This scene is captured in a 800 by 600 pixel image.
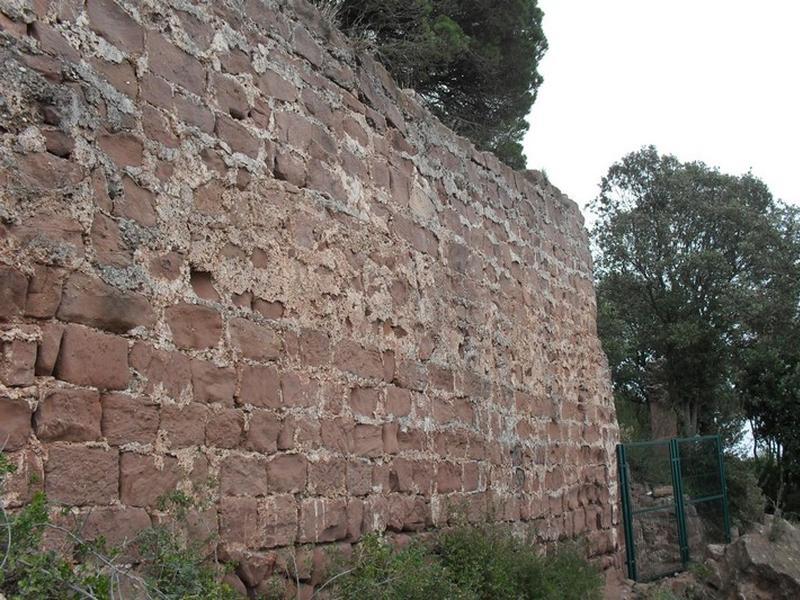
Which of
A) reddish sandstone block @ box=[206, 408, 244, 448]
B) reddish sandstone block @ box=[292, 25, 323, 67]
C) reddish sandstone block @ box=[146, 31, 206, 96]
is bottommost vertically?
reddish sandstone block @ box=[206, 408, 244, 448]

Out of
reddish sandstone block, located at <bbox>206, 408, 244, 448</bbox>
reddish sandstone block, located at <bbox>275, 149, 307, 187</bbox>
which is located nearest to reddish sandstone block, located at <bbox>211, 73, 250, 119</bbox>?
reddish sandstone block, located at <bbox>275, 149, 307, 187</bbox>

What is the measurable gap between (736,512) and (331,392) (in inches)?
390

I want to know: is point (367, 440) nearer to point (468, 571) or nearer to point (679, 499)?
point (468, 571)

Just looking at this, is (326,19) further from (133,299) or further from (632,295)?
(632,295)

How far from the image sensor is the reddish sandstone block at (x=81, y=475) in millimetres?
2881

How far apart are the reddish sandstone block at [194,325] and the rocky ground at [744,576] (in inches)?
168

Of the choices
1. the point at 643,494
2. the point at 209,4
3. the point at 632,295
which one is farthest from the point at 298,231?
the point at 632,295

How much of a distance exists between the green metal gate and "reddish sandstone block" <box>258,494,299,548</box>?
4819 millimetres

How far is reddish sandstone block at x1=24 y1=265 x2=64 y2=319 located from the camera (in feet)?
9.50

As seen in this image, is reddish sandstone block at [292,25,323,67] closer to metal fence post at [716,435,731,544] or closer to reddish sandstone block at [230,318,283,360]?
reddish sandstone block at [230,318,283,360]

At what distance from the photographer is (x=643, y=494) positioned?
9.83 metres

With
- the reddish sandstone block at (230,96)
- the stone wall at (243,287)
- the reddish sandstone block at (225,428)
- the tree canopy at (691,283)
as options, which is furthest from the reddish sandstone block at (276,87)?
the tree canopy at (691,283)

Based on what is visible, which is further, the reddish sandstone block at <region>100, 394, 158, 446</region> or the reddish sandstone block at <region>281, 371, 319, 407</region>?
the reddish sandstone block at <region>281, 371, 319, 407</region>

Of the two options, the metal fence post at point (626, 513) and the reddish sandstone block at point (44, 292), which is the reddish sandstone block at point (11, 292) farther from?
the metal fence post at point (626, 513)
